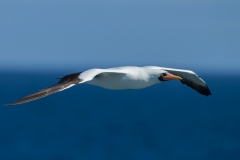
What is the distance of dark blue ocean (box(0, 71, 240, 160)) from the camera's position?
3489 inches

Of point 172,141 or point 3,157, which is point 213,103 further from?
point 3,157

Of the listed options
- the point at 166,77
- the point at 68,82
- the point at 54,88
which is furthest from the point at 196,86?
the point at 54,88

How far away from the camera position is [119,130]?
111 meters

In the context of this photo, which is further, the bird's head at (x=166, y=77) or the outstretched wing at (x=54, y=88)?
the bird's head at (x=166, y=77)

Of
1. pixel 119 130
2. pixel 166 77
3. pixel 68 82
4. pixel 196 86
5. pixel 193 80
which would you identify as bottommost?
pixel 119 130

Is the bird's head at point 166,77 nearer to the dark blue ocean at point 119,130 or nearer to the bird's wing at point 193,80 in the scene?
the bird's wing at point 193,80

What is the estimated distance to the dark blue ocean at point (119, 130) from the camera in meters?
88.6

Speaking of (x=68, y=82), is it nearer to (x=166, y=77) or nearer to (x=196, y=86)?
(x=166, y=77)

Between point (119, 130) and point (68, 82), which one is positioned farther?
point (119, 130)

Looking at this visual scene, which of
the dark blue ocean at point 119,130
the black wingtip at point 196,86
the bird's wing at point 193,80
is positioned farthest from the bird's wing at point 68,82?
the dark blue ocean at point 119,130

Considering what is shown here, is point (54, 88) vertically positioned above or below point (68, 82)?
below

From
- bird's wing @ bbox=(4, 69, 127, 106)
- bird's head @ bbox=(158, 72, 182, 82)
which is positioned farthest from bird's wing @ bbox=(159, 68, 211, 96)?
bird's wing @ bbox=(4, 69, 127, 106)

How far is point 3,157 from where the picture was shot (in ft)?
271

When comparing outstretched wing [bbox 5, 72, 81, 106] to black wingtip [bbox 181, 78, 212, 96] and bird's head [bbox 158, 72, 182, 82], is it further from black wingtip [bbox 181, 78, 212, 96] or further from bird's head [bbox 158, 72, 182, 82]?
black wingtip [bbox 181, 78, 212, 96]
